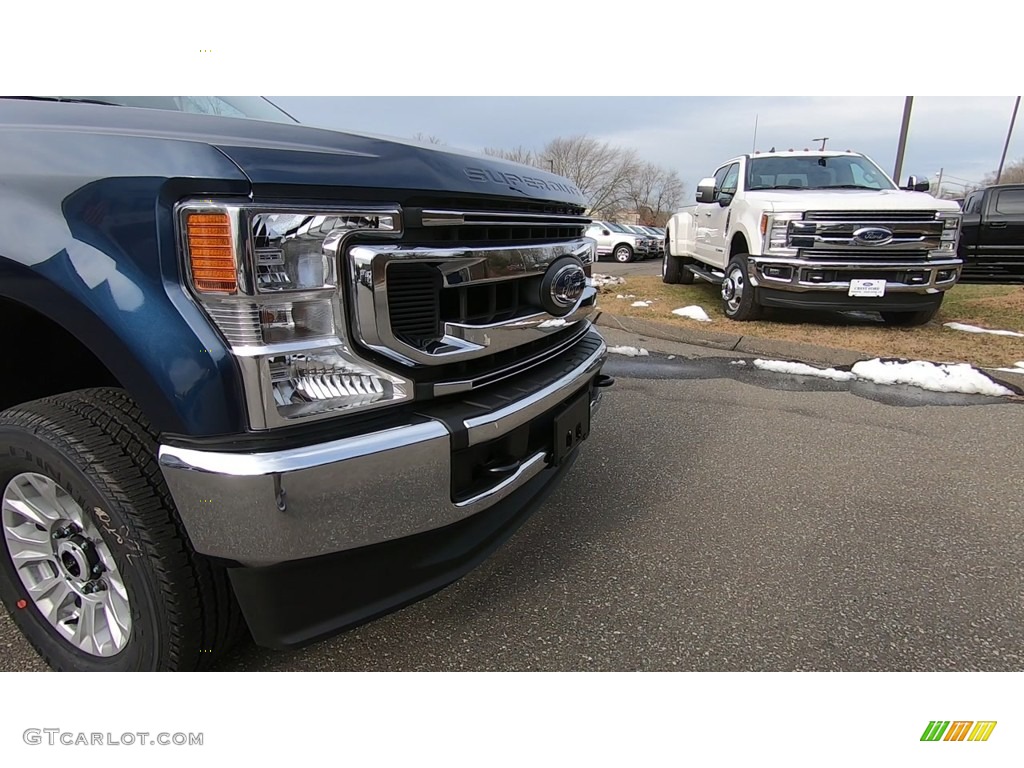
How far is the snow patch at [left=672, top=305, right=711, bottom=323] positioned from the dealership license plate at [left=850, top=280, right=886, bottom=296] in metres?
1.50

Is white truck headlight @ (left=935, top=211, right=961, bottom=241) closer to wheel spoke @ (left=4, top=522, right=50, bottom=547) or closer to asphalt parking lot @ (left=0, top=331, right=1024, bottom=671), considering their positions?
asphalt parking lot @ (left=0, top=331, right=1024, bottom=671)

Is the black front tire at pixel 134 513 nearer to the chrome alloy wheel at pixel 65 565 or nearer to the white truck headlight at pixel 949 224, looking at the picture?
the chrome alloy wheel at pixel 65 565

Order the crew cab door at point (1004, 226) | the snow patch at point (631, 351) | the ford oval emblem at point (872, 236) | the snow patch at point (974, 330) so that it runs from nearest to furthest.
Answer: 1. the snow patch at point (631, 351)
2. the ford oval emblem at point (872, 236)
3. the snow patch at point (974, 330)
4. the crew cab door at point (1004, 226)

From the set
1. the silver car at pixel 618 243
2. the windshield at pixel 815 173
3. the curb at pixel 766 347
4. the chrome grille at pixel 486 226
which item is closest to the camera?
the chrome grille at pixel 486 226

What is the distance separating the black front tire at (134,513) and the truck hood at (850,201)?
620 centimetres

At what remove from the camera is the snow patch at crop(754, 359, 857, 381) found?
4.85 m

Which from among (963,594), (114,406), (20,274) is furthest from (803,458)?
(20,274)

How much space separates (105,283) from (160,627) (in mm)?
851

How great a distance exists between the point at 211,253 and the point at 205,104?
135cm

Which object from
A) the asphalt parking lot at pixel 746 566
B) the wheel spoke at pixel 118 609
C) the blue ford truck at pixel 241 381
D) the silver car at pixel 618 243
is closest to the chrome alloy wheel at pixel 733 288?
the asphalt parking lot at pixel 746 566

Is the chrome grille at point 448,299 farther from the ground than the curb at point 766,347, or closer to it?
farther from the ground

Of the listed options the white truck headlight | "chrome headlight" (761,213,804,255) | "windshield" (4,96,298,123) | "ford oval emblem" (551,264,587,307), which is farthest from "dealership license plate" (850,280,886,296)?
"windshield" (4,96,298,123)

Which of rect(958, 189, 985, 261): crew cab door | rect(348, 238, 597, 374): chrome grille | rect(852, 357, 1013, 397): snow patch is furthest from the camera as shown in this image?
rect(958, 189, 985, 261): crew cab door

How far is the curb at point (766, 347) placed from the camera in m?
4.76
